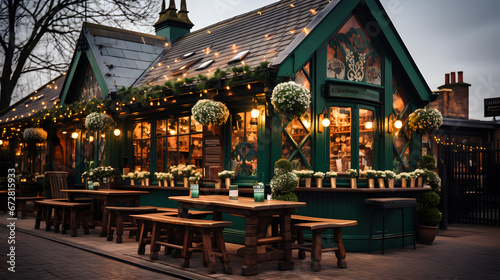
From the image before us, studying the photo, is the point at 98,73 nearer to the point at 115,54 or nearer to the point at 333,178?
the point at 115,54

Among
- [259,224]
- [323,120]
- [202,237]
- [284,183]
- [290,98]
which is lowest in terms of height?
[202,237]

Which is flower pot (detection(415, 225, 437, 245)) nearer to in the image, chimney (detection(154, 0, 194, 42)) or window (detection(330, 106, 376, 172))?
A: window (detection(330, 106, 376, 172))

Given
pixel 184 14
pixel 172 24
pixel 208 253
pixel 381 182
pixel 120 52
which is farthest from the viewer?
pixel 184 14

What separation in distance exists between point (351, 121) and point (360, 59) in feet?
4.74

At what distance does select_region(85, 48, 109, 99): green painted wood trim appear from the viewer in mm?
13773

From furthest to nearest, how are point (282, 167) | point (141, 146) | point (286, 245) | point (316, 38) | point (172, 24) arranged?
point (172, 24) < point (141, 146) < point (316, 38) < point (282, 167) < point (286, 245)

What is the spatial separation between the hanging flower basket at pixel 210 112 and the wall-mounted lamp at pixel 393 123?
3.68 m

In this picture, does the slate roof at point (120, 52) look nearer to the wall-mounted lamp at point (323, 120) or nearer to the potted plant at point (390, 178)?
the wall-mounted lamp at point (323, 120)

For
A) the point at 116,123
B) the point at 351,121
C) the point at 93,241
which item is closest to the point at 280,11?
the point at 351,121

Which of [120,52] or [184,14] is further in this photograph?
[184,14]

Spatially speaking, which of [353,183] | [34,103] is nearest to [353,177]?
[353,183]

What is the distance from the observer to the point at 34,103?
21.5m

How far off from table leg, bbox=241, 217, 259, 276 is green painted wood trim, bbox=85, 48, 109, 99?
316 inches

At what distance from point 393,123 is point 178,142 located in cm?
506
